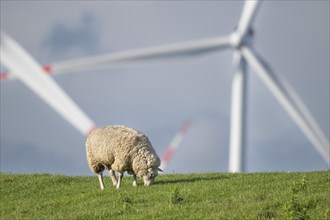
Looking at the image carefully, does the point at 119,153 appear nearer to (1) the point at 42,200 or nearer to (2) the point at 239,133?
(1) the point at 42,200

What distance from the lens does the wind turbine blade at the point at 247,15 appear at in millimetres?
40062

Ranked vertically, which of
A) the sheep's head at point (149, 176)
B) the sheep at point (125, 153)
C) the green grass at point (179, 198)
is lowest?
the green grass at point (179, 198)

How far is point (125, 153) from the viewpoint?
2925cm

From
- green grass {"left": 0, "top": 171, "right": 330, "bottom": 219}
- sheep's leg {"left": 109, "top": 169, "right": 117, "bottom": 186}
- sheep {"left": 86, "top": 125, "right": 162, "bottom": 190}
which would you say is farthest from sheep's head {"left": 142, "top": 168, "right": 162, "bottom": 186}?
sheep's leg {"left": 109, "top": 169, "right": 117, "bottom": 186}

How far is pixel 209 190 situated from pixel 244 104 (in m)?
14.2

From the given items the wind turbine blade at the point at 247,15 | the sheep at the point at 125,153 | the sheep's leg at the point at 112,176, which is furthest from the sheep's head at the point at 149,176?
the wind turbine blade at the point at 247,15

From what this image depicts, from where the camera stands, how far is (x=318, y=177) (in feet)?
91.2

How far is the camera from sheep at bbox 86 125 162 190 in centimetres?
2923

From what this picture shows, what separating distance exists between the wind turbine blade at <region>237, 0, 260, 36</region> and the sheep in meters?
12.1

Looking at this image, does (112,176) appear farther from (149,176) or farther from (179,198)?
(179,198)

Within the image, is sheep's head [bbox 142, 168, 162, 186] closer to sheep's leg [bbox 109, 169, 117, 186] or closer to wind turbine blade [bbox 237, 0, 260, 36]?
sheep's leg [bbox 109, 169, 117, 186]

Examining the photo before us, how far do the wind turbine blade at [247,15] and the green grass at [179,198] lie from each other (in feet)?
35.5

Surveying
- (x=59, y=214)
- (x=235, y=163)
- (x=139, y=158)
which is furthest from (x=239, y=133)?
(x=59, y=214)

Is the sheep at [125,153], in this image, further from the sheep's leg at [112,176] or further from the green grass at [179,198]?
the green grass at [179,198]
